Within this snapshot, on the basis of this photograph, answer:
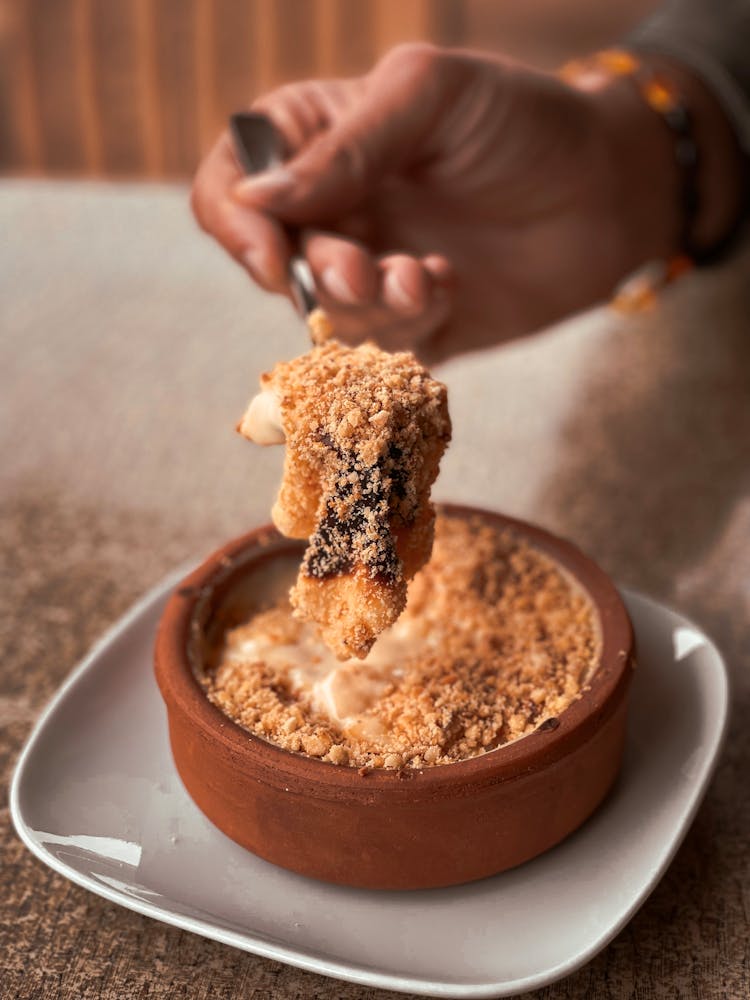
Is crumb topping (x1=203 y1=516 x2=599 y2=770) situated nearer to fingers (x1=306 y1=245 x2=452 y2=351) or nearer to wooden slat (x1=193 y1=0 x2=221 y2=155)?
fingers (x1=306 y1=245 x2=452 y2=351)

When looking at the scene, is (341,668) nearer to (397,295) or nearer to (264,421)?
(264,421)

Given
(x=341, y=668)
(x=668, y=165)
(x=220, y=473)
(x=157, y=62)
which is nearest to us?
(x=341, y=668)

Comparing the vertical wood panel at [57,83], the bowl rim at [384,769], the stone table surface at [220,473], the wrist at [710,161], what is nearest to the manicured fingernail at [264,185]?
the stone table surface at [220,473]

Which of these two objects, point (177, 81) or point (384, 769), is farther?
point (177, 81)

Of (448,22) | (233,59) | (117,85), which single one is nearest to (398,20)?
(448,22)

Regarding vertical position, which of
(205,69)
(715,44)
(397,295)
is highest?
(715,44)

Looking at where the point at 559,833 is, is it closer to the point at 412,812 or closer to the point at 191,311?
the point at 412,812

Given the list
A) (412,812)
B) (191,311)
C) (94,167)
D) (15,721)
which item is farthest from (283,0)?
(412,812)

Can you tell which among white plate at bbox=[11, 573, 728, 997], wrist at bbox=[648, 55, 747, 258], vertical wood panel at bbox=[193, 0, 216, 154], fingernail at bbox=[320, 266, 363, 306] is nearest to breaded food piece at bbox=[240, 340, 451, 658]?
white plate at bbox=[11, 573, 728, 997]
